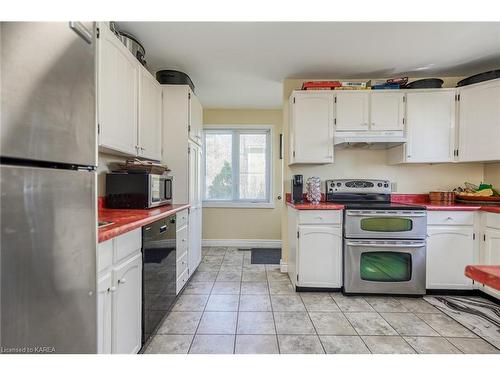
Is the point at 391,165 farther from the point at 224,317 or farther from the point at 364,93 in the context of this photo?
the point at 224,317

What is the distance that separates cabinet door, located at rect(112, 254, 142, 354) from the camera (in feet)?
4.03

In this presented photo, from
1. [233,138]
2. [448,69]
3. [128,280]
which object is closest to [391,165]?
[448,69]

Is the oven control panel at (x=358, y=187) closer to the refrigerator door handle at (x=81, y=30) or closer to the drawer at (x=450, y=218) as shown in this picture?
the drawer at (x=450, y=218)

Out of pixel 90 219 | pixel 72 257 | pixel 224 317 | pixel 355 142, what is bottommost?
pixel 224 317

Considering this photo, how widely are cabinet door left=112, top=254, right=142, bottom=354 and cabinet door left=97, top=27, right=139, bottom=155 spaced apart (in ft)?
2.83

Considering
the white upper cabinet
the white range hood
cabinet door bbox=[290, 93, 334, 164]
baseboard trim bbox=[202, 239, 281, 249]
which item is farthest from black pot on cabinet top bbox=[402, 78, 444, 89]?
baseboard trim bbox=[202, 239, 281, 249]

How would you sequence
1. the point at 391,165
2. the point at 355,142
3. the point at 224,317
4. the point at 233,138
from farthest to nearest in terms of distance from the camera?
the point at 233,138
the point at 391,165
the point at 355,142
the point at 224,317

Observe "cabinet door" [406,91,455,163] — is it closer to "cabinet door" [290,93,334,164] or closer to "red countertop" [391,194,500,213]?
"red countertop" [391,194,500,213]

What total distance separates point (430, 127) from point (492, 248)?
4.41 ft

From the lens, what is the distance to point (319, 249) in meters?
2.49

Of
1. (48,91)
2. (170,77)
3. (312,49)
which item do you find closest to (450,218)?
(312,49)

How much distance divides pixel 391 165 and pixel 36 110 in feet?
10.9

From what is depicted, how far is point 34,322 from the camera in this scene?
678 millimetres

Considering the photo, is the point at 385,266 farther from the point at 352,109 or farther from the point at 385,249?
the point at 352,109
